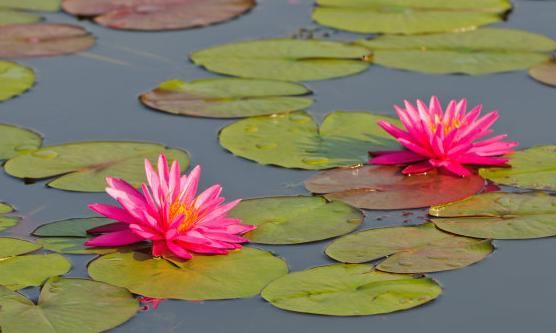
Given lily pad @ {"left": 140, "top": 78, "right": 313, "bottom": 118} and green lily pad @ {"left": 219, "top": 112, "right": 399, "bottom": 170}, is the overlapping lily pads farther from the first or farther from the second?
lily pad @ {"left": 140, "top": 78, "right": 313, "bottom": 118}

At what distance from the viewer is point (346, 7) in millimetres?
6512

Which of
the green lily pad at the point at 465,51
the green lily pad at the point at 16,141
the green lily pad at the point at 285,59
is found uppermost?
the green lily pad at the point at 465,51

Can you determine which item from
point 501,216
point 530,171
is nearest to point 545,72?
point 530,171

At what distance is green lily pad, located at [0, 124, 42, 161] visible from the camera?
Result: 15.4 feet

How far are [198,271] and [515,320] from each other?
1.00 meters

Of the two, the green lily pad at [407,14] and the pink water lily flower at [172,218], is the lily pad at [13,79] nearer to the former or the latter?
the green lily pad at [407,14]

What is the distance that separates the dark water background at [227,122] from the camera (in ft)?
11.3

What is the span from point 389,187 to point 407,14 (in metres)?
2.19

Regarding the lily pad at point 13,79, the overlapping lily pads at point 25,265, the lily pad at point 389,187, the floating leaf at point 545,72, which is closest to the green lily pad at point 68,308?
the overlapping lily pads at point 25,265

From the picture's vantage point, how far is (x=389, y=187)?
14.1ft

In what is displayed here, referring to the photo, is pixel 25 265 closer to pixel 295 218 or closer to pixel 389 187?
pixel 295 218

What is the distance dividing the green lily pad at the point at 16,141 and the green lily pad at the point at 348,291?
1.56 metres

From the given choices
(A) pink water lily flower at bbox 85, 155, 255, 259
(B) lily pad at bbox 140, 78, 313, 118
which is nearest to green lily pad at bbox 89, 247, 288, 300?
(A) pink water lily flower at bbox 85, 155, 255, 259

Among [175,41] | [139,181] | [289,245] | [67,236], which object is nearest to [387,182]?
[289,245]
